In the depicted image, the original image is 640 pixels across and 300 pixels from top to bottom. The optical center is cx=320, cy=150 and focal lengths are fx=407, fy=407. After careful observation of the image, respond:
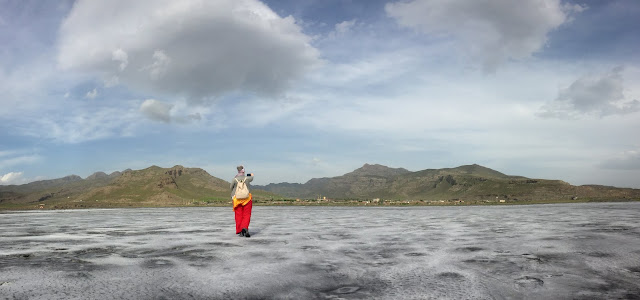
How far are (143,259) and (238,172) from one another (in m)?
6.93

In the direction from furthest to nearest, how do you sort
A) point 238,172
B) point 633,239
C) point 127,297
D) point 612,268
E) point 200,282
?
point 238,172 < point 633,239 < point 612,268 < point 200,282 < point 127,297

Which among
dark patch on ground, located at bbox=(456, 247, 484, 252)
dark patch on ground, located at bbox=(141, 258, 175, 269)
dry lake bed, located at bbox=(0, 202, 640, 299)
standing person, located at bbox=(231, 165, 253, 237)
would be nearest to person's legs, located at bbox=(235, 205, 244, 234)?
standing person, located at bbox=(231, 165, 253, 237)

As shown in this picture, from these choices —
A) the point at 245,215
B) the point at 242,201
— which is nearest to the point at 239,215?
the point at 245,215

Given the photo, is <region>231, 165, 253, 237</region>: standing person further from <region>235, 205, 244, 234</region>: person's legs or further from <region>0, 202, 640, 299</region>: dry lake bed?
<region>0, 202, 640, 299</region>: dry lake bed

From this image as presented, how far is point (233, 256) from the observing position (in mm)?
9789

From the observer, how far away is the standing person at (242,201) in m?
15.0

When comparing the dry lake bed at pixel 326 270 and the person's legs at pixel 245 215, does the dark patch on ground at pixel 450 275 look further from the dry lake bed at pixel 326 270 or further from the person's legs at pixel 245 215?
the person's legs at pixel 245 215

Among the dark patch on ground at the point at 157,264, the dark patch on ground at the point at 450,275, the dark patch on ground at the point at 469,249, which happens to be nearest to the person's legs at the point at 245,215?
the dark patch on ground at the point at 157,264

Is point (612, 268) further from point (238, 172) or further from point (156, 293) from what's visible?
point (238, 172)

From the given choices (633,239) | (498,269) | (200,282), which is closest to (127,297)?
(200,282)

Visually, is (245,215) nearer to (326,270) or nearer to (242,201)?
(242,201)

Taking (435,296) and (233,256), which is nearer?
(435,296)

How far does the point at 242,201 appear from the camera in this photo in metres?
15.1

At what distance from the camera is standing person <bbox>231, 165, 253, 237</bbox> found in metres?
15.0
